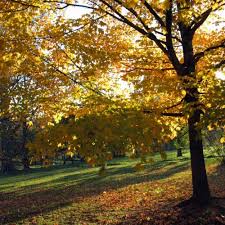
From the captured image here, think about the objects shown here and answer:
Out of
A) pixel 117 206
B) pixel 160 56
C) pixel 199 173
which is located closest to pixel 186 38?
pixel 160 56

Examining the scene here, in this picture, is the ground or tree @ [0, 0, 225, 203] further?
the ground

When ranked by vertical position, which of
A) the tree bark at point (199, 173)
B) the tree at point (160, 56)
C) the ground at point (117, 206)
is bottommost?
the ground at point (117, 206)

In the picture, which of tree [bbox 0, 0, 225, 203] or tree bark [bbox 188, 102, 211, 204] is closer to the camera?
tree [bbox 0, 0, 225, 203]

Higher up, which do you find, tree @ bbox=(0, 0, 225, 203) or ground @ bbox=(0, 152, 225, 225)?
tree @ bbox=(0, 0, 225, 203)

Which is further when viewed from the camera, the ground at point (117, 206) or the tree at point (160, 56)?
the ground at point (117, 206)

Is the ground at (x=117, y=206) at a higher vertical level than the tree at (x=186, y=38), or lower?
lower

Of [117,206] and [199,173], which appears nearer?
[199,173]

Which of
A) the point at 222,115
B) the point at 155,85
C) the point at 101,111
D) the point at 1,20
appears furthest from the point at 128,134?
the point at 1,20

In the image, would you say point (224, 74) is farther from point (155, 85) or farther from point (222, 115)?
point (222, 115)

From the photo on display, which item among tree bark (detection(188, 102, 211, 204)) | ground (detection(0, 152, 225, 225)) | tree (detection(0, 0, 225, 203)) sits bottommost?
ground (detection(0, 152, 225, 225))

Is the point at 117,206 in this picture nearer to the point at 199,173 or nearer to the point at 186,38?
the point at 199,173

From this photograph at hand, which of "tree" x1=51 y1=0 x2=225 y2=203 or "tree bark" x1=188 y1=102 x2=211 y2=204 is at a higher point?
"tree" x1=51 y1=0 x2=225 y2=203

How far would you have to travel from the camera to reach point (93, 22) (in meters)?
8.13

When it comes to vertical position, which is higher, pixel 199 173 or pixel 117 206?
pixel 199 173
